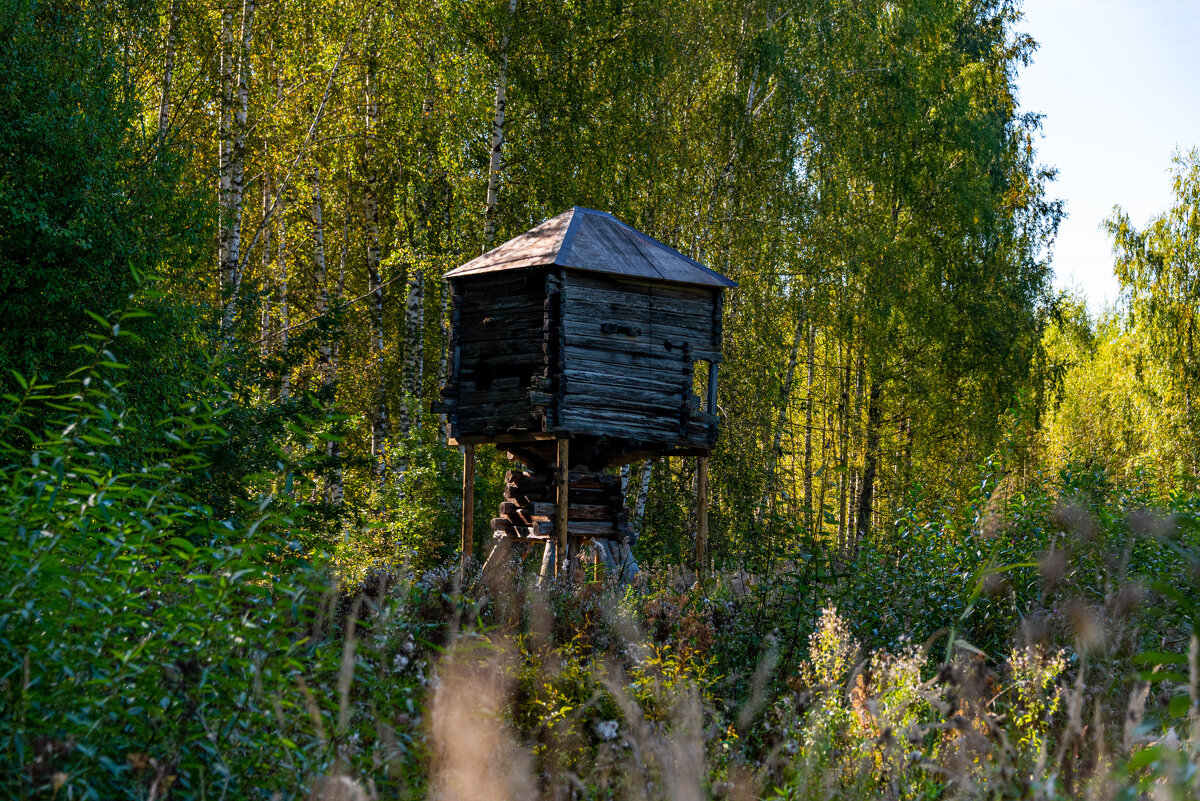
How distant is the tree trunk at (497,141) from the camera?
17.7m

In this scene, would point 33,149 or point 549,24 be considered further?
point 549,24

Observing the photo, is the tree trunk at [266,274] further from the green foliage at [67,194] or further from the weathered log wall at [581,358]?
the green foliage at [67,194]

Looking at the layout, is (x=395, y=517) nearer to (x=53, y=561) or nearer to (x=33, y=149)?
(x=33, y=149)

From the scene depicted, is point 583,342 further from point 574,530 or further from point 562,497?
point 574,530

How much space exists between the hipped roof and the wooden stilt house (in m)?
0.02

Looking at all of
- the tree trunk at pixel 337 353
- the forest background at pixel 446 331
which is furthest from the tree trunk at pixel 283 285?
the tree trunk at pixel 337 353

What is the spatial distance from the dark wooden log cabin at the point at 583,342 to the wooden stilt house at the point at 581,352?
0.6 inches

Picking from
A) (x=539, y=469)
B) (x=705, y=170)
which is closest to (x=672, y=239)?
(x=705, y=170)

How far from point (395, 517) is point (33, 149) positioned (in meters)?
8.46

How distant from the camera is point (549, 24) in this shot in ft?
60.3

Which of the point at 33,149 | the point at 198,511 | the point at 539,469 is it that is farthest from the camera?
the point at 539,469

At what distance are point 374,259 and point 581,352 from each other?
1129 centimetres

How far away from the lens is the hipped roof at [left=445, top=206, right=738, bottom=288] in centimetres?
1362

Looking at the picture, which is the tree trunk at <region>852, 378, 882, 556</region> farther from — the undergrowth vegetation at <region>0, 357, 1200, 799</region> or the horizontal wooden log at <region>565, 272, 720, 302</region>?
the undergrowth vegetation at <region>0, 357, 1200, 799</region>
